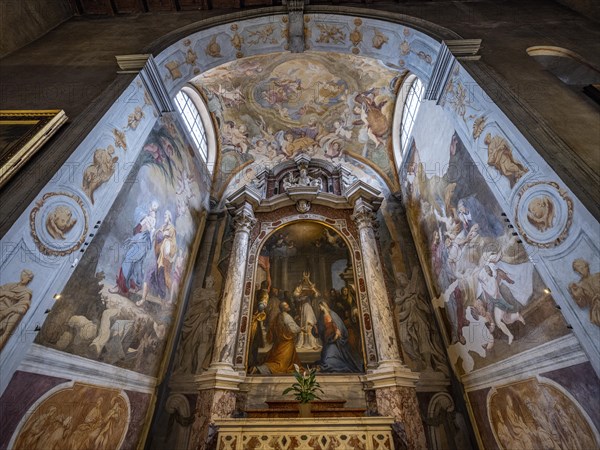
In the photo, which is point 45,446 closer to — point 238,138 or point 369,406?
point 369,406

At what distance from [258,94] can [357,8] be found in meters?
4.63

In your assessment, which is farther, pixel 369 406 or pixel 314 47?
pixel 314 47

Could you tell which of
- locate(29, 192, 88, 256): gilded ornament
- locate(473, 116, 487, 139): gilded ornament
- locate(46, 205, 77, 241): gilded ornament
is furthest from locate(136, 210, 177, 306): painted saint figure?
locate(473, 116, 487, 139): gilded ornament

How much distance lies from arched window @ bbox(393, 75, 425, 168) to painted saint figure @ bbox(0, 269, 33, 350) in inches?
335

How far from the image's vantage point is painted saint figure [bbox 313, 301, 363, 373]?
239 inches

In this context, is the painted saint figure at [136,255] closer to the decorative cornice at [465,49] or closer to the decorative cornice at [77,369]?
the decorative cornice at [77,369]

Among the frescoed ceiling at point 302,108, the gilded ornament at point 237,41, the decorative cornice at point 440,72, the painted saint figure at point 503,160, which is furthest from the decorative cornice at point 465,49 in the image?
the frescoed ceiling at point 302,108

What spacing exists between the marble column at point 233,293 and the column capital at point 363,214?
291 cm

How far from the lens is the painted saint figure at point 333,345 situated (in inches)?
239

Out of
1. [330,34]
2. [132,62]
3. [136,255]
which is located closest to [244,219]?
[136,255]

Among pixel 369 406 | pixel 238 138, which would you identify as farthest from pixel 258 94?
pixel 369 406

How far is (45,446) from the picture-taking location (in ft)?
11.0

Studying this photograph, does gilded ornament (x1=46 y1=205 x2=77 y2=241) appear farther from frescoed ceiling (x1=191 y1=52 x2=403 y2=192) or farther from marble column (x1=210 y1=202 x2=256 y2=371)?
frescoed ceiling (x1=191 y1=52 x2=403 y2=192)

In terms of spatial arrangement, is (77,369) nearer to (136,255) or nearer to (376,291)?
(136,255)
